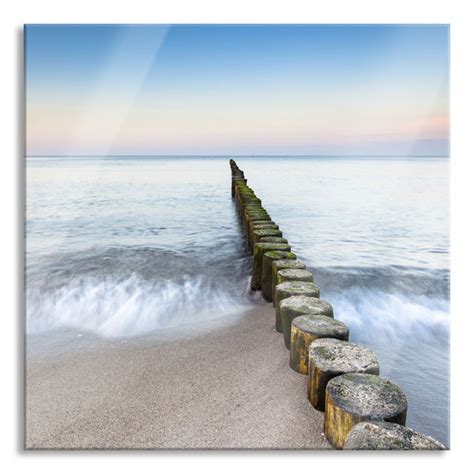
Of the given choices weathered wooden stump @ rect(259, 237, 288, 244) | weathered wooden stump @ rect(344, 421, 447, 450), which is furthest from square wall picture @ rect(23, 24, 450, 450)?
weathered wooden stump @ rect(259, 237, 288, 244)

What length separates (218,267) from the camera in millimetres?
5016

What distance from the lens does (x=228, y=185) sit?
49.6 feet

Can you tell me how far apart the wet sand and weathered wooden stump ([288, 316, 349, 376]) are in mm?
88

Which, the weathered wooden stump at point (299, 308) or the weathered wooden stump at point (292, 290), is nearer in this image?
the weathered wooden stump at point (299, 308)

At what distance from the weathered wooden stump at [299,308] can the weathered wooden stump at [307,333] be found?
108mm

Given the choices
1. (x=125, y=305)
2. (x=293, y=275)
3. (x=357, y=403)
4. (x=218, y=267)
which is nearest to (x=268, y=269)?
(x=293, y=275)

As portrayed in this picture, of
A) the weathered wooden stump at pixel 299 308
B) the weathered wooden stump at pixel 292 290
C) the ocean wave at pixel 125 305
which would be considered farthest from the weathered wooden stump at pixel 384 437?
the ocean wave at pixel 125 305

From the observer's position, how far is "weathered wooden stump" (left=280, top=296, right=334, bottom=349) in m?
2.59

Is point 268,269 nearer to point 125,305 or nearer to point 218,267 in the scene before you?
point 125,305

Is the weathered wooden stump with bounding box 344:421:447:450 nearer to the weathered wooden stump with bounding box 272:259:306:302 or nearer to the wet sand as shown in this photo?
the wet sand
